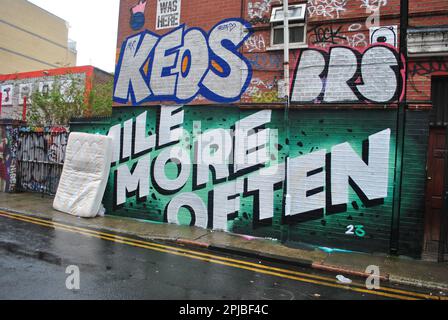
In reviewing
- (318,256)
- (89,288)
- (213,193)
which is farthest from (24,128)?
(318,256)

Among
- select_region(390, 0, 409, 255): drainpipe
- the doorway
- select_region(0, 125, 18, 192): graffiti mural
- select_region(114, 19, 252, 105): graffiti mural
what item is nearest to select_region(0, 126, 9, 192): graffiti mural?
select_region(0, 125, 18, 192): graffiti mural

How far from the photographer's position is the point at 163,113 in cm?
1011

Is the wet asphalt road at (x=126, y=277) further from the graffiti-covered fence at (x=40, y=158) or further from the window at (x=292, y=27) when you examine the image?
the graffiti-covered fence at (x=40, y=158)

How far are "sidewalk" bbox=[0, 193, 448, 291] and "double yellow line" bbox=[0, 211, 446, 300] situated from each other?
1.34ft

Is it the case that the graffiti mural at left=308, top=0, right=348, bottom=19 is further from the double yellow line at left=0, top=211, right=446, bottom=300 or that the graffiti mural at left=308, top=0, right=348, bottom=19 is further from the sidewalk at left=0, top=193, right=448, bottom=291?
the double yellow line at left=0, top=211, right=446, bottom=300

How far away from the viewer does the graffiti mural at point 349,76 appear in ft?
24.9

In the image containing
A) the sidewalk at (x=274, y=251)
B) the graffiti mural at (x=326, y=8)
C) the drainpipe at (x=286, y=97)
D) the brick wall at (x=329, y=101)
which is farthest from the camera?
the graffiti mural at (x=326, y=8)

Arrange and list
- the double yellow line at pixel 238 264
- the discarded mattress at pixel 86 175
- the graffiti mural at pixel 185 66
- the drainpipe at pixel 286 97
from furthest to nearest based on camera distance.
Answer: the discarded mattress at pixel 86 175 < the graffiti mural at pixel 185 66 < the drainpipe at pixel 286 97 < the double yellow line at pixel 238 264

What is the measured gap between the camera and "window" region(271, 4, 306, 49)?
27.8 ft

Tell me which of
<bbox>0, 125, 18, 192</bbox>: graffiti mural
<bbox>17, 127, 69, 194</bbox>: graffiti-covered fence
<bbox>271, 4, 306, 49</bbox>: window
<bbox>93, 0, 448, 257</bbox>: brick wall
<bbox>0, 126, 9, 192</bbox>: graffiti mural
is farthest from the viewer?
<bbox>0, 126, 9, 192</bbox>: graffiti mural

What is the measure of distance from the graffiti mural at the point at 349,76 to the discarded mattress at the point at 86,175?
591 centimetres

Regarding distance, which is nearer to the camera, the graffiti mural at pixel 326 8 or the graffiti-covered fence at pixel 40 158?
the graffiti mural at pixel 326 8

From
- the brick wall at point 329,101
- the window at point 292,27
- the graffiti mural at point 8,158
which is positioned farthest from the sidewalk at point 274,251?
the window at point 292,27
